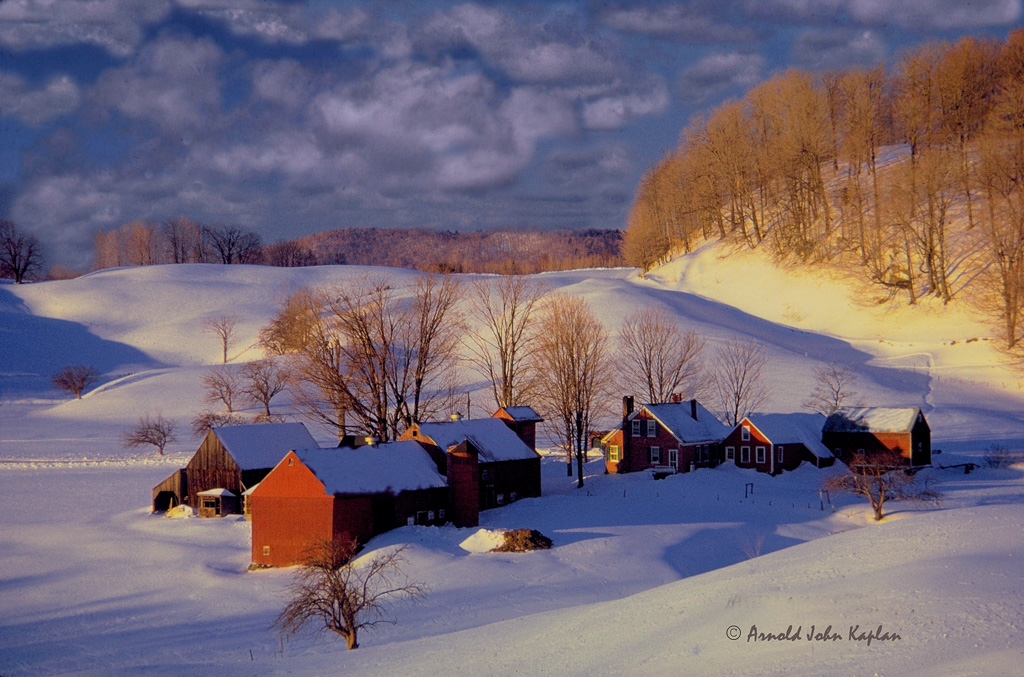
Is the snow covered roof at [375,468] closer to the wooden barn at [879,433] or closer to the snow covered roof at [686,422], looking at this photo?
the snow covered roof at [686,422]

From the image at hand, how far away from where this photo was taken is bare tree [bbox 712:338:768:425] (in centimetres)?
6712

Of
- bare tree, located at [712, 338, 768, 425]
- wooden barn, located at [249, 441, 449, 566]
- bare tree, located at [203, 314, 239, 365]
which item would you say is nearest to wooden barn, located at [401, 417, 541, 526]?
wooden barn, located at [249, 441, 449, 566]

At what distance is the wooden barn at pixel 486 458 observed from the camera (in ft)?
136

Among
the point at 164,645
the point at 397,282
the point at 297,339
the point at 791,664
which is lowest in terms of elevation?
the point at 164,645

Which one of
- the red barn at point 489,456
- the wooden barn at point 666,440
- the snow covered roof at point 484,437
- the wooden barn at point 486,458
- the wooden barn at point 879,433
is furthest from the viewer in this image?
the wooden barn at point 666,440

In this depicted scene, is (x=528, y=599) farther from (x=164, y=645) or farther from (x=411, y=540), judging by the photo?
(x=164, y=645)

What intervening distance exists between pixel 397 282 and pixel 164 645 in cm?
12378

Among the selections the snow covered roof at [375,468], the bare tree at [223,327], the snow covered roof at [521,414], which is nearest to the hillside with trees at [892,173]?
the snow covered roof at [521,414]

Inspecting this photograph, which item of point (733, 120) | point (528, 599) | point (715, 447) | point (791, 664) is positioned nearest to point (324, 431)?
point (715, 447)

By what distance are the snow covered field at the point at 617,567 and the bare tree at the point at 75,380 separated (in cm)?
750

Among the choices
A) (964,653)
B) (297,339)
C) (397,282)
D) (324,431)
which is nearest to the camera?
(964,653)

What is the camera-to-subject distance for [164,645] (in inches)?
952

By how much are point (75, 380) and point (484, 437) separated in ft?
204

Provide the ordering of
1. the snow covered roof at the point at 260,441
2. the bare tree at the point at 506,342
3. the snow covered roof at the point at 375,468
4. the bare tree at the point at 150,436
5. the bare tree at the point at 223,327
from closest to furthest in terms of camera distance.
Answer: the snow covered roof at the point at 375,468
the snow covered roof at the point at 260,441
the bare tree at the point at 506,342
the bare tree at the point at 150,436
the bare tree at the point at 223,327
